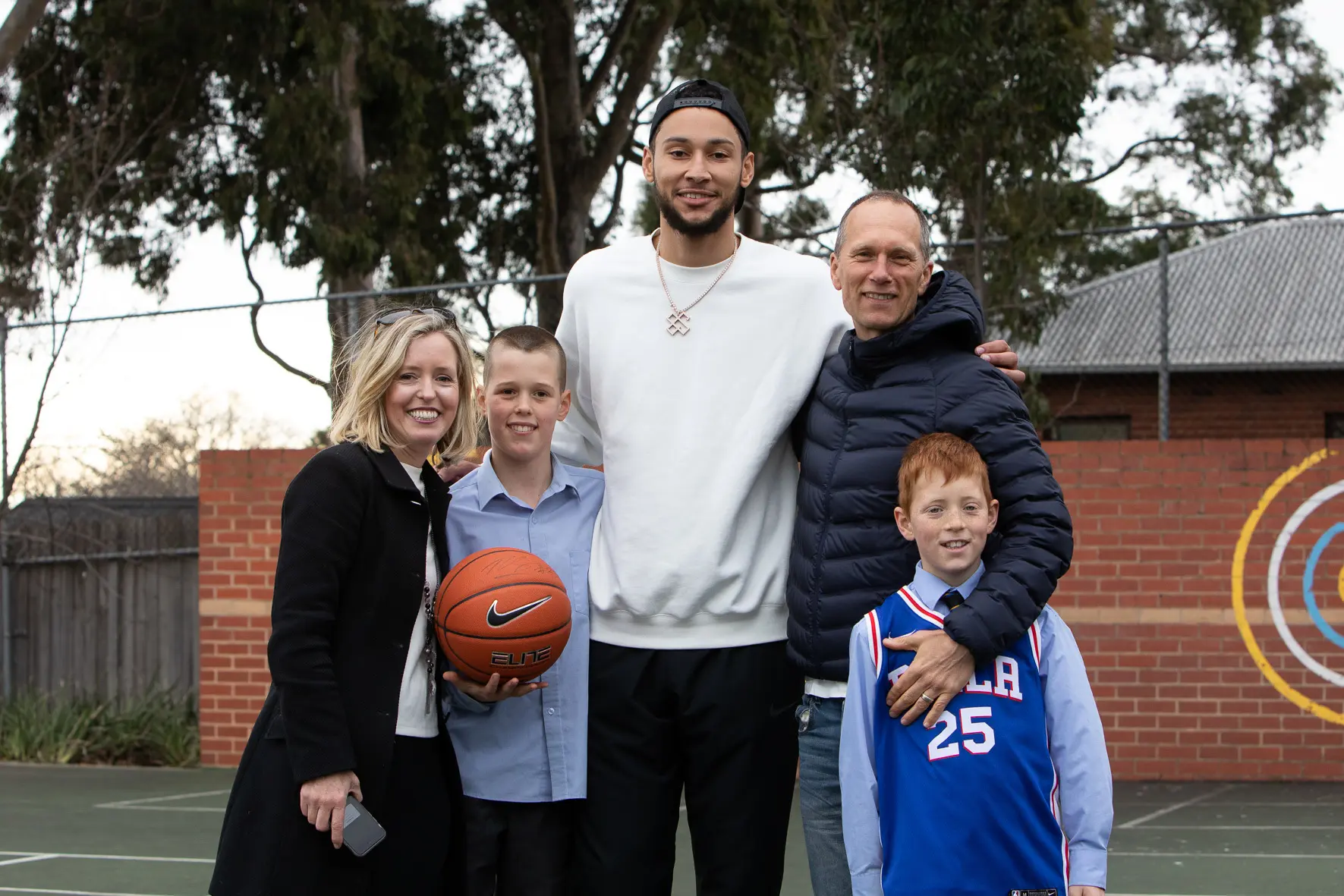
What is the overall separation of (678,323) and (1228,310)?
2167 centimetres

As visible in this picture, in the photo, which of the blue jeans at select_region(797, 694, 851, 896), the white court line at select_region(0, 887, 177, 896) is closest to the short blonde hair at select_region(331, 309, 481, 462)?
the blue jeans at select_region(797, 694, 851, 896)

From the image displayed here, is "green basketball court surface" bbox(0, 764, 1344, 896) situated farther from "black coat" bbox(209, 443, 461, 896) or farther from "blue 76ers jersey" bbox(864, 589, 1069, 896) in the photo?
"blue 76ers jersey" bbox(864, 589, 1069, 896)

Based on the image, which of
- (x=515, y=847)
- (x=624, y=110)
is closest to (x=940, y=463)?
(x=515, y=847)

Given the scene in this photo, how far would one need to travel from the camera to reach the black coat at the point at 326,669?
3100 millimetres

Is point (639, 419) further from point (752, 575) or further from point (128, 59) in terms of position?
point (128, 59)

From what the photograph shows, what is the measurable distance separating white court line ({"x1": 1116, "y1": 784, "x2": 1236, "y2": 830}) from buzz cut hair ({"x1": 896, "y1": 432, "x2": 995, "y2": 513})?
203 inches

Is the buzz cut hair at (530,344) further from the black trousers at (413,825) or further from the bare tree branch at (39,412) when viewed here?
the bare tree branch at (39,412)

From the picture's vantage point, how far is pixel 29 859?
278 inches

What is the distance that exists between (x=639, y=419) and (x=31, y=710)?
9135mm

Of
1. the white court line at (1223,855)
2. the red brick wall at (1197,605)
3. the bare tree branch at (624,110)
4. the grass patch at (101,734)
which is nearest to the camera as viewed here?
the white court line at (1223,855)

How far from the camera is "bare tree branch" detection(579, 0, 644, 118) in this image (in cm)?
1725

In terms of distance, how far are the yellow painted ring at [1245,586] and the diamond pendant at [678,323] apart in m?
6.39
